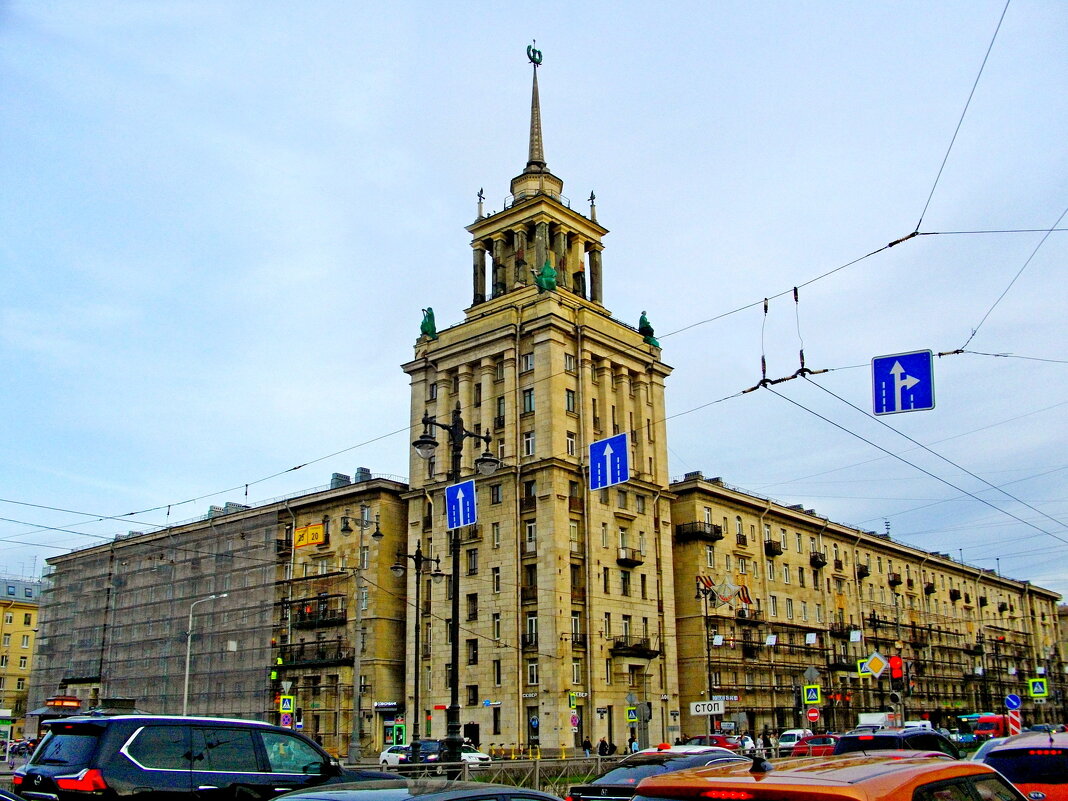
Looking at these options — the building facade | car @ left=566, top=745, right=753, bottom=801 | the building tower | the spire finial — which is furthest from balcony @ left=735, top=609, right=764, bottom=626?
car @ left=566, top=745, right=753, bottom=801

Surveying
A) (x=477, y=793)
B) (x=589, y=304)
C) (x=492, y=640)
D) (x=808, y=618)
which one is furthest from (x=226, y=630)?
(x=477, y=793)

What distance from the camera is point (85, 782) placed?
11.4 metres

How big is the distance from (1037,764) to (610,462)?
64.1 feet

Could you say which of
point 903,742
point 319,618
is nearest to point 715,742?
point 903,742

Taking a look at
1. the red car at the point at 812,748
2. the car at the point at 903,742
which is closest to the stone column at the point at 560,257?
the red car at the point at 812,748

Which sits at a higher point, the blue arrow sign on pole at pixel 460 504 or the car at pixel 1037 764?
the blue arrow sign on pole at pixel 460 504

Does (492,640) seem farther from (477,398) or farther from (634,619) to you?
(477,398)

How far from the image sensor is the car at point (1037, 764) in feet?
35.6

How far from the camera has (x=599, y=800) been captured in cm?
1547

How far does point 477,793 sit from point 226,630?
202 ft

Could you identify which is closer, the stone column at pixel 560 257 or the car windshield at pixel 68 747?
the car windshield at pixel 68 747

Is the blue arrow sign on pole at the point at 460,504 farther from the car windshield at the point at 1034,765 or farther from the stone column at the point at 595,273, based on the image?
the stone column at the point at 595,273

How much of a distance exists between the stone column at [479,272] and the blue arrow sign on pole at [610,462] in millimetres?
35248

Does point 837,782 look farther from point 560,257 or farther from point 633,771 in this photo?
point 560,257
